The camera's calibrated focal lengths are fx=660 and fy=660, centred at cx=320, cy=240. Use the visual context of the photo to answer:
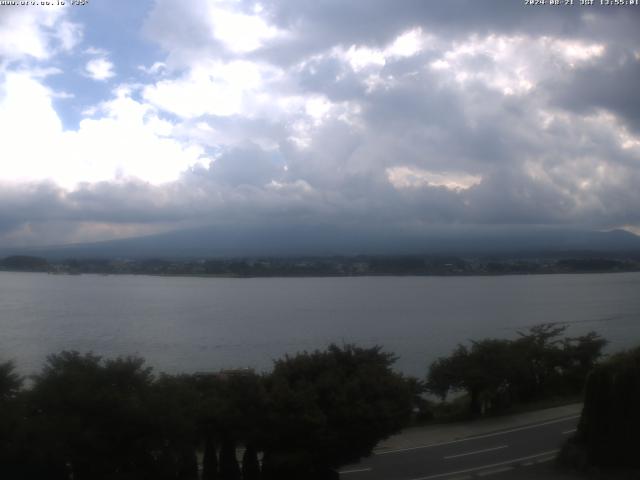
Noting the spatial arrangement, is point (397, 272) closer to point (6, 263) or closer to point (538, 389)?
point (6, 263)

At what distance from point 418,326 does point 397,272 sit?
48.3 metres

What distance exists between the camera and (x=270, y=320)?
47.7 meters

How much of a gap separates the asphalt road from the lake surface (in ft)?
45.1

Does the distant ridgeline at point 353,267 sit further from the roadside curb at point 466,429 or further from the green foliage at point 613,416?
the green foliage at point 613,416

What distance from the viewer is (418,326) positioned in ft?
146

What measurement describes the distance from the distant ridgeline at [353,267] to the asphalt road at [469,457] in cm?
7359

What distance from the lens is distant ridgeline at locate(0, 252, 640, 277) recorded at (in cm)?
9081

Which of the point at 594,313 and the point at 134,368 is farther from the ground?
the point at 134,368

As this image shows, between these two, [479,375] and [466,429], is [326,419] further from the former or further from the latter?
[479,375]

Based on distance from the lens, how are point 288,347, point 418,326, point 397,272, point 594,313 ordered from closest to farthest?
point 288,347
point 418,326
point 594,313
point 397,272

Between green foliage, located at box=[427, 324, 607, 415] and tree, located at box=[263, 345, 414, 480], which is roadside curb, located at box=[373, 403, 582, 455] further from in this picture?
tree, located at box=[263, 345, 414, 480]

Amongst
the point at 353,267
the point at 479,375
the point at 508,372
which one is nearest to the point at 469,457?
the point at 479,375

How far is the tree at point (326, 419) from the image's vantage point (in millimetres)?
10734

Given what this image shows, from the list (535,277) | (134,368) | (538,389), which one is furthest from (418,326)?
(535,277)
